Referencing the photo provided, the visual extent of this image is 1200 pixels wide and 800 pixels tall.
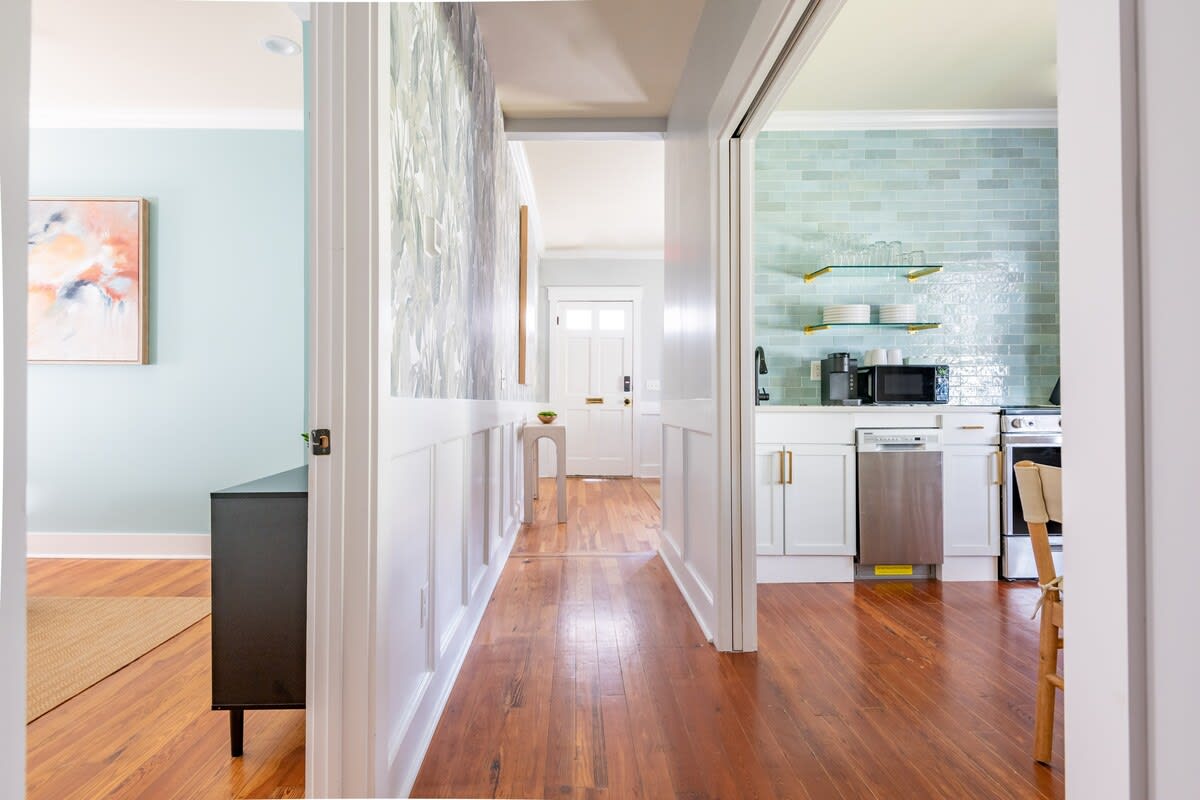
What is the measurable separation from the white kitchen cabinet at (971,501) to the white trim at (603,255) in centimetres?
486

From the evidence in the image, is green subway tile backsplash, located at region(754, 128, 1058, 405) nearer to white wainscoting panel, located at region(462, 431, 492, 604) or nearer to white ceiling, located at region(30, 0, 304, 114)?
white wainscoting panel, located at region(462, 431, 492, 604)

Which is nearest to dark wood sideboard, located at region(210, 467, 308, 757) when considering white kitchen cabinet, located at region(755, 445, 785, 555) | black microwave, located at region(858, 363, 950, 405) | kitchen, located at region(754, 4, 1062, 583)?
white kitchen cabinet, located at region(755, 445, 785, 555)

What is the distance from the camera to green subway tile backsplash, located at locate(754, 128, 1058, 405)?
3557 mm

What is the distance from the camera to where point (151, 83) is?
131 inches

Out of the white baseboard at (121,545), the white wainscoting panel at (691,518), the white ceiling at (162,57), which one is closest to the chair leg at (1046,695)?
the white wainscoting panel at (691,518)

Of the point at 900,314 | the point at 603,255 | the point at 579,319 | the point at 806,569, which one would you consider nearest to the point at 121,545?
the point at 806,569

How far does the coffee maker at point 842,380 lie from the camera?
339 centimetres

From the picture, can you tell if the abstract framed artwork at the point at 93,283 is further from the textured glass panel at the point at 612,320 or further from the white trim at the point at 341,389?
the textured glass panel at the point at 612,320

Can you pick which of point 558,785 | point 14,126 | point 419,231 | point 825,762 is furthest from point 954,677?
point 14,126

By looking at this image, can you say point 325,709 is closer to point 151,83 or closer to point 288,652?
point 288,652

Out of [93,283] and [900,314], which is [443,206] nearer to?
[900,314]

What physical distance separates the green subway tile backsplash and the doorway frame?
3.93 meters

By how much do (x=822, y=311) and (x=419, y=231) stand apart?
2.64 metres

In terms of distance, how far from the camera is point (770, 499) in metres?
3.17
